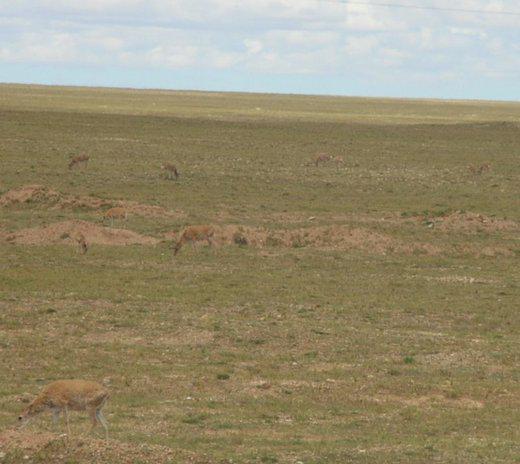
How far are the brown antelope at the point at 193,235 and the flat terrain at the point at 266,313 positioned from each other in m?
0.40

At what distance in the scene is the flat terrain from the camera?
15156mm

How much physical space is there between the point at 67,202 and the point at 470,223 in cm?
1214

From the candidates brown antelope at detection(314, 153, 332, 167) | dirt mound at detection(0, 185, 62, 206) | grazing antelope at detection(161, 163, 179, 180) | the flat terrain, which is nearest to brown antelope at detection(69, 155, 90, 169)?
the flat terrain

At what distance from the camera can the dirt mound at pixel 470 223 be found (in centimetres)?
3566

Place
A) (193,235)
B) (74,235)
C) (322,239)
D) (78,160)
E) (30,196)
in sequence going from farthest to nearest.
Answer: (78,160), (30,196), (322,239), (74,235), (193,235)

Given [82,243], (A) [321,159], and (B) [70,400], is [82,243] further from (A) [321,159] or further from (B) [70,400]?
(A) [321,159]

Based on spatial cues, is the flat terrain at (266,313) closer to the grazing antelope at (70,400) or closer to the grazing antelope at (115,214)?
the grazing antelope at (115,214)

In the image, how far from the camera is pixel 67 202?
3722cm

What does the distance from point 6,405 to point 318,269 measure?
46.9 ft

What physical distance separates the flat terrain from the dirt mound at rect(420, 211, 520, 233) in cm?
12

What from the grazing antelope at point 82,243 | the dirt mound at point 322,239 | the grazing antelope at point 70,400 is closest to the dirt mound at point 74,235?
the grazing antelope at point 82,243

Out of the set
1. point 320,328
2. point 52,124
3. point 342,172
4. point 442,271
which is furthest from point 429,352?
point 52,124

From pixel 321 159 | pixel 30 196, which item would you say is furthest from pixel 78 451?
pixel 321 159

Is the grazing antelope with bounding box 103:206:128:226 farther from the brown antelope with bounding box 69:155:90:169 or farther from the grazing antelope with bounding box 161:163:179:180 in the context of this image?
the brown antelope with bounding box 69:155:90:169
